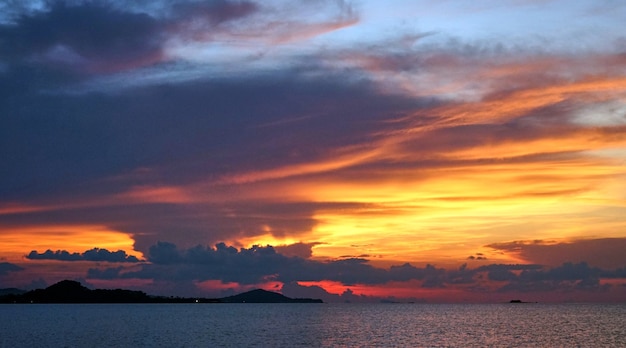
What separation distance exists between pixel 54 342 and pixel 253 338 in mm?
42420

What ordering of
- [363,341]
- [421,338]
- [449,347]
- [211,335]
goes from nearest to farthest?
1. [449,347]
2. [363,341]
3. [421,338]
4. [211,335]

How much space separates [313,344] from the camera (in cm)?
13838

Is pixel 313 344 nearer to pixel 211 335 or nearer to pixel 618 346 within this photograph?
pixel 211 335

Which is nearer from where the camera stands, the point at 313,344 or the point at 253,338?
the point at 313,344

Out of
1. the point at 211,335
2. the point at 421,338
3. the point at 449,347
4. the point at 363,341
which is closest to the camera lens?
the point at 449,347

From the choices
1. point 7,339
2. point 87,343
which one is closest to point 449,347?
point 87,343

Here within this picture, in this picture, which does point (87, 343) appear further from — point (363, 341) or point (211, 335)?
point (363, 341)

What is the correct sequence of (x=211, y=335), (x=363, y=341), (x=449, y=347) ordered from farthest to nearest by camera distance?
(x=211, y=335), (x=363, y=341), (x=449, y=347)

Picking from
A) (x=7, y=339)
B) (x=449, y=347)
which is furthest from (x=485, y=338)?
(x=7, y=339)

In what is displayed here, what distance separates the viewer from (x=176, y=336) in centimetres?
16375

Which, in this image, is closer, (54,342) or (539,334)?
Result: (54,342)

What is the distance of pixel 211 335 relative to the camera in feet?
549

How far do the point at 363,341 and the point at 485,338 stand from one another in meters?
30.5

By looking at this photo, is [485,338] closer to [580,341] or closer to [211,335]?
[580,341]
